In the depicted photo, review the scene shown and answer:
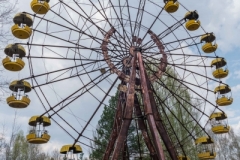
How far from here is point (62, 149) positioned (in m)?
12.9

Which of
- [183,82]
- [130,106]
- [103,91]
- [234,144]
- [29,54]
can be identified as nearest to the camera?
[130,106]

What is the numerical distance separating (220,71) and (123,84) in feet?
19.5

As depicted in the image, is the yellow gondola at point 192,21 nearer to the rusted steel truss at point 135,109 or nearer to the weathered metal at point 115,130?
the rusted steel truss at point 135,109

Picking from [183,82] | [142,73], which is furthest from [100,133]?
[142,73]

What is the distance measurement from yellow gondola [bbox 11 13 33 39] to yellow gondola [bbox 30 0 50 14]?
0.88m

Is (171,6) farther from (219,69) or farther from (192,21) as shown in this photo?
(219,69)

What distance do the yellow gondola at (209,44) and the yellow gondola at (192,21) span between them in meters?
0.84

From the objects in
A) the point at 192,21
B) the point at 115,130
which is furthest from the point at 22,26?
the point at 192,21

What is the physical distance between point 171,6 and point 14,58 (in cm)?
880

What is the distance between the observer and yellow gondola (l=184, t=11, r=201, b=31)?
612 inches

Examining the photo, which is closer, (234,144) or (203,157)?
(203,157)

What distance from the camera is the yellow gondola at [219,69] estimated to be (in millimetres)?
15844

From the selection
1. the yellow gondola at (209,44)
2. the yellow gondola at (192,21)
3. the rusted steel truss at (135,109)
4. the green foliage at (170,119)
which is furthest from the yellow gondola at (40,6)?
the green foliage at (170,119)

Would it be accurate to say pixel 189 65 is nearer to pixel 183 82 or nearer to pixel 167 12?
pixel 183 82
